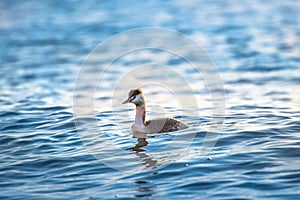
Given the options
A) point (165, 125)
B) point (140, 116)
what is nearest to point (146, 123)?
point (140, 116)

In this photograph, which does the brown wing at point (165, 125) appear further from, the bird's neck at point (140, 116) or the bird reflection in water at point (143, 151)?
the bird reflection in water at point (143, 151)

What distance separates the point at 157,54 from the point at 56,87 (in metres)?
5.39

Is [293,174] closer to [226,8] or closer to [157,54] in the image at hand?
[157,54]

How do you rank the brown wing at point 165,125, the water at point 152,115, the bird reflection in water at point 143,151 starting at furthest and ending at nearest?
1. the brown wing at point 165,125
2. the bird reflection in water at point 143,151
3. the water at point 152,115

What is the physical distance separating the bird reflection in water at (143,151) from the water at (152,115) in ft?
0.13

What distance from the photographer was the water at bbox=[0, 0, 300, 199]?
9.88 m

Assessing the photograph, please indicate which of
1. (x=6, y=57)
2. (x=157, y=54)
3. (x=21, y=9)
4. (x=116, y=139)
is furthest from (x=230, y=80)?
(x=21, y=9)

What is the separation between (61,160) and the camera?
11297mm

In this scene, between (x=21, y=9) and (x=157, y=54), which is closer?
(x=157, y=54)

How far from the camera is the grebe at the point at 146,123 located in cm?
1267

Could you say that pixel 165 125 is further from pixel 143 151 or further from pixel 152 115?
pixel 152 115

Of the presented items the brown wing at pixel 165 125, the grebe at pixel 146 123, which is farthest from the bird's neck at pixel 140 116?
the brown wing at pixel 165 125

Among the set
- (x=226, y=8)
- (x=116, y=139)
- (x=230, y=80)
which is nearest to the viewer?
(x=116, y=139)

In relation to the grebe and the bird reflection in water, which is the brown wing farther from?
the bird reflection in water
